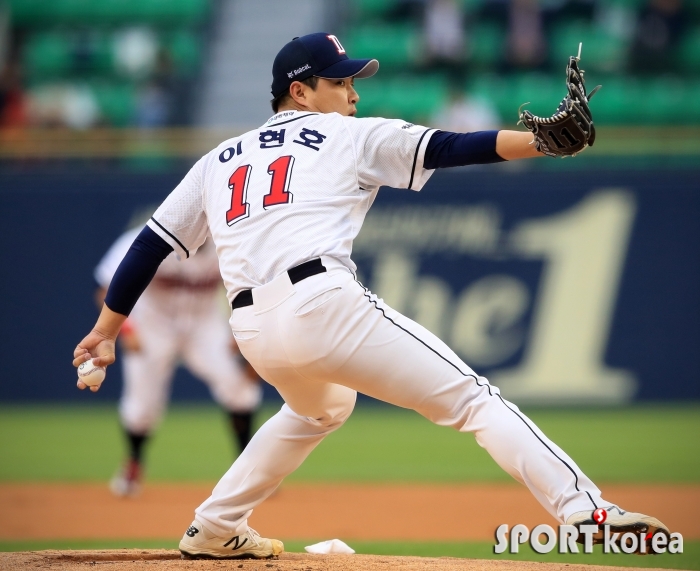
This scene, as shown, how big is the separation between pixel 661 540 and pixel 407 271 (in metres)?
7.79

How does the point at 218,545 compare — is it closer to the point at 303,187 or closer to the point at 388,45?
the point at 303,187

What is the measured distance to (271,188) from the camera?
3.61m

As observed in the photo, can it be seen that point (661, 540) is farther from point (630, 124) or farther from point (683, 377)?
point (630, 124)

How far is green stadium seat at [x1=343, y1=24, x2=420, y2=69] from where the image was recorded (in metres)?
13.6

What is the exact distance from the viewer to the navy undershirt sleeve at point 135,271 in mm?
3797

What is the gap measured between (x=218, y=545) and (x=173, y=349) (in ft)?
10.7

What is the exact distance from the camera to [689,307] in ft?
34.9

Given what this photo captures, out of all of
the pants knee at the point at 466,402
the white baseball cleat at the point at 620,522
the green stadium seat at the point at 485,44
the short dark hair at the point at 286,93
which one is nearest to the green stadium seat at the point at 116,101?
the green stadium seat at the point at 485,44

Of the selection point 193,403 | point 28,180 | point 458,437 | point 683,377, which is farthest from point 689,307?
point 28,180

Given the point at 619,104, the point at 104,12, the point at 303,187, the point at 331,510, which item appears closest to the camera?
the point at 303,187

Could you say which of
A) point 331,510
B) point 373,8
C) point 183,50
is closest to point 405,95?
point 373,8

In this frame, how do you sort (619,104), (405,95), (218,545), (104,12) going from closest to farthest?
(218,545) → (619,104) → (405,95) → (104,12)

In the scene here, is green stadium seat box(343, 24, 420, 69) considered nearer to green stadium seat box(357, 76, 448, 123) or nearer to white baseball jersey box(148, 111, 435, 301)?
green stadium seat box(357, 76, 448, 123)

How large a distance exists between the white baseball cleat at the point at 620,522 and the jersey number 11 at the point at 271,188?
1.44 meters
